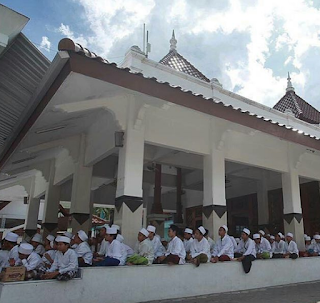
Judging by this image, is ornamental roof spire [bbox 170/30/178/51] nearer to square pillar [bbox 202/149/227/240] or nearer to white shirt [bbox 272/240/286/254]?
square pillar [bbox 202/149/227/240]

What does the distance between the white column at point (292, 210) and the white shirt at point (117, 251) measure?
219 inches

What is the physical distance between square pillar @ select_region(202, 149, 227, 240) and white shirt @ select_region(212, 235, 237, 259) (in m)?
0.47

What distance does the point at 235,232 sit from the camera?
13.3 m

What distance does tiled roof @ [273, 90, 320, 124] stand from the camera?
600 inches

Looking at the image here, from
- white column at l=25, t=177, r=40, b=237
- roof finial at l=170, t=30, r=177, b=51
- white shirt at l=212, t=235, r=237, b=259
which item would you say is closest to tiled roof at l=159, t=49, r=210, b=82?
roof finial at l=170, t=30, r=177, b=51

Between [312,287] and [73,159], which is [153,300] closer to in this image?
[312,287]

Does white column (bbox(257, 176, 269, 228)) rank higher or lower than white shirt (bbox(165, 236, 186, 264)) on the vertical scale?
higher

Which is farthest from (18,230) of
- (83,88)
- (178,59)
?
(83,88)

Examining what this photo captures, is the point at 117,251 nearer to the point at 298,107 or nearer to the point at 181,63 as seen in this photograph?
the point at 181,63

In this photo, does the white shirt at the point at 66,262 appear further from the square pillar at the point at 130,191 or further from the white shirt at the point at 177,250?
the white shirt at the point at 177,250

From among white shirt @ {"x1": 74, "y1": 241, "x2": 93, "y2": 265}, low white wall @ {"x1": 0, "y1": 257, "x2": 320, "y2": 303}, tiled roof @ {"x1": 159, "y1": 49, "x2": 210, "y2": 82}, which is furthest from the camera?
tiled roof @ {"x1": 159, "y1": 49, "x2": 210, "y2": 82}

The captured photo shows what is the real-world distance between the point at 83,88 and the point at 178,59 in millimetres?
9905

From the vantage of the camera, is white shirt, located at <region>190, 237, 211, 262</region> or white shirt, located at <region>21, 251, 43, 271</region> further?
white shirt, located at <region>190, 237, 211, 262</region>

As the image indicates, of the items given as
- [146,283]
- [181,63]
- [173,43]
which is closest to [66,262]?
[146,283]
